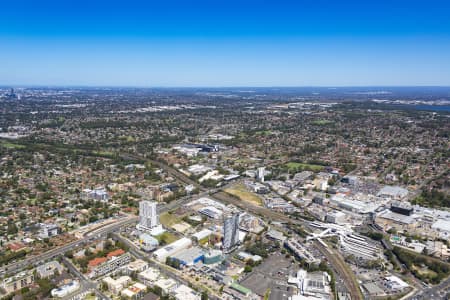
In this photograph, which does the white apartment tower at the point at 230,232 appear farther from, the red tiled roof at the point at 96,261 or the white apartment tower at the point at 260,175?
the white apartment tower at the point at 260,175

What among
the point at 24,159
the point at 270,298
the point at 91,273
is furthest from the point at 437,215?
the point at 24,159

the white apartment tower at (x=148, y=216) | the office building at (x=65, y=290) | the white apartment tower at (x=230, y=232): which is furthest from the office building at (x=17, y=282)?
the white apartment tower at (x=230, y=232)

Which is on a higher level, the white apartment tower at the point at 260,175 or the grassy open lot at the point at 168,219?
the white apartment tower at the point at 260,175

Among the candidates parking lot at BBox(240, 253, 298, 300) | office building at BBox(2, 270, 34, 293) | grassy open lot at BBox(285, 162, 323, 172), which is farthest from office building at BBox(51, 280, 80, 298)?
grassy open lot at BBox(285, 162, 323, 172)

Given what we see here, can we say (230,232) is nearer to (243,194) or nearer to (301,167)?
(243,194)

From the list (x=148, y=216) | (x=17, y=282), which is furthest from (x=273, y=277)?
(x=17, y=282)

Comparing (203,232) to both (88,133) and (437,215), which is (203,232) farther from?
(88,133)

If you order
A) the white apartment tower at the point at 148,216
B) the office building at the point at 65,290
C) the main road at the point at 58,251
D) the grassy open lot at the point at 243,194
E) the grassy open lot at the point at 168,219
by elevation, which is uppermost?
the white apartment tower at the point at 148,216

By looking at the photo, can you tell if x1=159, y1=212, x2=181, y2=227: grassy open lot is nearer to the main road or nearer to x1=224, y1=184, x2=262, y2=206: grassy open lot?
the main road
